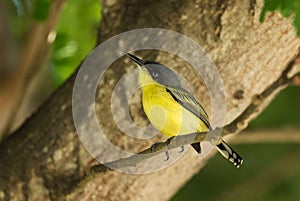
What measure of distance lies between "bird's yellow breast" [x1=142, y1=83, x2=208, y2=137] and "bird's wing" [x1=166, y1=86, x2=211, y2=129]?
0.4 inches

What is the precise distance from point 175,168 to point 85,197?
1.09ft

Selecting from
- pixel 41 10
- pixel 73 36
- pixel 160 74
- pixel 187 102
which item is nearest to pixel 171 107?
pixel 187 102

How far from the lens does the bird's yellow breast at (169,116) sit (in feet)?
7.61

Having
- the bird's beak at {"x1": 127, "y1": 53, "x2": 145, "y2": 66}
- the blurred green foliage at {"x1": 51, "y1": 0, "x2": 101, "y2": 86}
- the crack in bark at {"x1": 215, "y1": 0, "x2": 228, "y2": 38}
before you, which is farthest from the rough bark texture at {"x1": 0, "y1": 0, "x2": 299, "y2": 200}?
the blurred green foliage at {"x1": 51, "y1": 0, "x2": 101, "y2": 86}

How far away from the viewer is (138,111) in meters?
2.73

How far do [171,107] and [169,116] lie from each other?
0.22ft

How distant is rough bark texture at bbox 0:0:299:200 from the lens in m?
2.67

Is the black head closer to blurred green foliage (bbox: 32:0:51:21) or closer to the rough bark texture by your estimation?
the rough bark texture

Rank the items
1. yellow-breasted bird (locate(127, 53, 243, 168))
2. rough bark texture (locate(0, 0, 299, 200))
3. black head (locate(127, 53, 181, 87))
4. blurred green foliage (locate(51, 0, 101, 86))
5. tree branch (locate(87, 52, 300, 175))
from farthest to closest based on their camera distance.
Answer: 1. blurred green foliage (locate(51, 0, 101, 86))
2. rough bark texture (locate(0, 0, 299, 200))
3. black head (locate(127, 53, 181, 87))
4. yellow-breasted bird (locate(127, 53, 243, 168))
5. tree branch (locate(87, 52, 300, 175))

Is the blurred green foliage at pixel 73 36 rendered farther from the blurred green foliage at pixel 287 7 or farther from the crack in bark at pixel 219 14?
the blurred green foliage at pixel 287 7

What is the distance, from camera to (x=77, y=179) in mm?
2768

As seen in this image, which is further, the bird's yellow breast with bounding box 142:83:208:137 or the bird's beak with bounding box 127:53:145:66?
the bird's beak with bounding box 127:53:145:66

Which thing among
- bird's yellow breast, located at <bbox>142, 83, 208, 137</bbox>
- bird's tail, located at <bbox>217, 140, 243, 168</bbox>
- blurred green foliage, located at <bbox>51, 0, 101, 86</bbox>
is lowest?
blurred green foliage, located at <bbox>51, 0, 101, 86</bbox>

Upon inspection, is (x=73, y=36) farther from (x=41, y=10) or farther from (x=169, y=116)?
(x=169, y=116)
